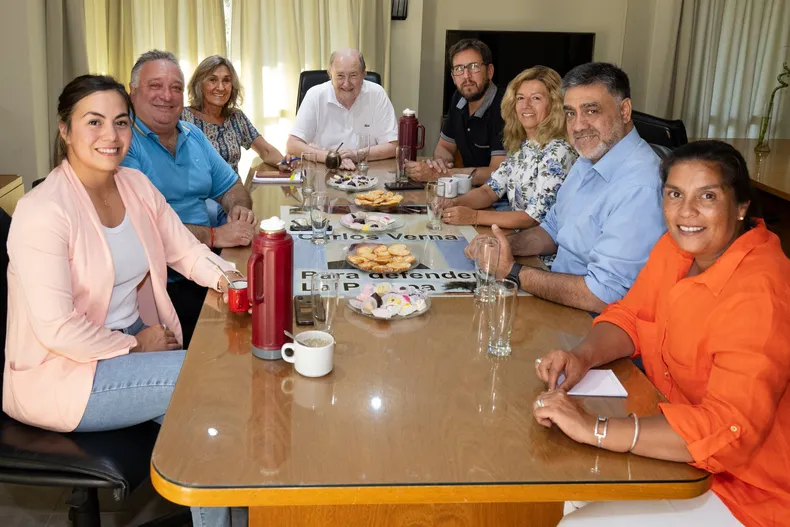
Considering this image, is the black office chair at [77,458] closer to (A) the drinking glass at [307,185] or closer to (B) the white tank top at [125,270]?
(B) the white tank top at [125,270]

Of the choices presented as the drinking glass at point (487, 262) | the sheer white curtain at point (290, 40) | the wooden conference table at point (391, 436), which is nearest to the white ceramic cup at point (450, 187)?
the drinking glass at point (487, 262)

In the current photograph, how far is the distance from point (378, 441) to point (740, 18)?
521cm

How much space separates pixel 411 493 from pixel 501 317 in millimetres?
501

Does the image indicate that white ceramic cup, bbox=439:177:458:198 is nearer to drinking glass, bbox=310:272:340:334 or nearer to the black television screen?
drinking glass, bbox=310:272:340:334

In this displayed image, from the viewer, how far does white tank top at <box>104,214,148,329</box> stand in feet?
5.97

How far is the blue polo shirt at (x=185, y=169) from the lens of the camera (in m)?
2.56

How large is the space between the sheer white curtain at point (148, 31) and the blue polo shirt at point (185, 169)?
209cm

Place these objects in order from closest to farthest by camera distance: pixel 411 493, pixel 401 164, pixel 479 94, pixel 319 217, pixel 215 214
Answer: pixel 411 493
pixel 319 217
pixel 215 214
pixel 401 164
pixel 479 94

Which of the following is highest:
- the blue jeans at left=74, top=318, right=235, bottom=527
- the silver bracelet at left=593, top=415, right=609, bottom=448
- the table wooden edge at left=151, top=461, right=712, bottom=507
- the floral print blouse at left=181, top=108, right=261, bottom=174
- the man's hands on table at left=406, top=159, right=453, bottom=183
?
the floral print blouse at left=181, top=108, right=261, bottom=174

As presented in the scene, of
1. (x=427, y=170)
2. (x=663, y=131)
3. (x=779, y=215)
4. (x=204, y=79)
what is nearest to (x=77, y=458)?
(x=427, y=170)

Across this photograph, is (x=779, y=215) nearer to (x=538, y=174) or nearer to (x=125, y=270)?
(x=538, y=174)

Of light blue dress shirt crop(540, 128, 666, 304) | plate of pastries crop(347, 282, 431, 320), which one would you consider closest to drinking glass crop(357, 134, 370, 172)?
light blue dress shirt crop(540, 128, 666, 304)

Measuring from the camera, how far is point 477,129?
362cm

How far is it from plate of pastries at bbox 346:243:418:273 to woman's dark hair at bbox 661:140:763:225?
747mm
